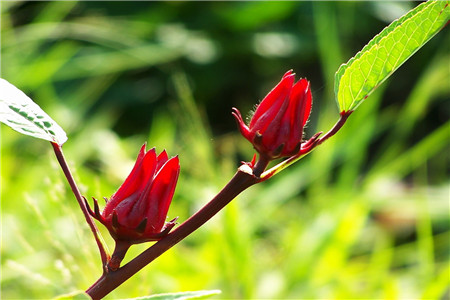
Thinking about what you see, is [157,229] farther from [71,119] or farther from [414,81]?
[414,81]

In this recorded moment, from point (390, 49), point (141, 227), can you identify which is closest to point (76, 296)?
point (141, 227)

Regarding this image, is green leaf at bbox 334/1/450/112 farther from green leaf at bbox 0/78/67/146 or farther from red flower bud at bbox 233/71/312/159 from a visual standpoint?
green leaf at bbox 0/78/67/146

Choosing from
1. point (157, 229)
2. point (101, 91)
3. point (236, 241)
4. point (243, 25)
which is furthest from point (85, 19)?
point (157, 229)

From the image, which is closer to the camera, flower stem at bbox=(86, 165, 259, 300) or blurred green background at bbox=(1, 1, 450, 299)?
flower stem at bbox=(86, 165, 259, 300)

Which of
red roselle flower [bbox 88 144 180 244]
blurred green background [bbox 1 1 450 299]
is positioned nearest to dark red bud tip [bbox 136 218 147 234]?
red roselle flower [bbox 88 144 180 244]

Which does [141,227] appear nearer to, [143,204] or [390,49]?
[143,204]

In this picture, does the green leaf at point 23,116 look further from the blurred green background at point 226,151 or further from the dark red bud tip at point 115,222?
the blurred green background at point 226,151

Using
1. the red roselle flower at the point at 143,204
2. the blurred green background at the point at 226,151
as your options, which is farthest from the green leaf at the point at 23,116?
the blurred green background at the point at 226,151
